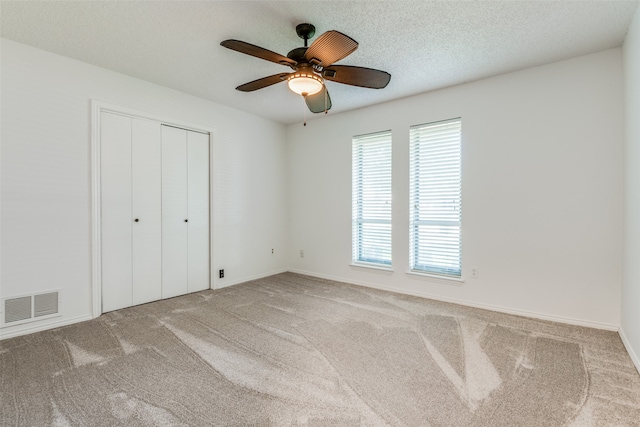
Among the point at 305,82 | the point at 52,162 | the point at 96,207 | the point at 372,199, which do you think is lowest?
the point at 96,207

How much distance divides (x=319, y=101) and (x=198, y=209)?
2.22 m

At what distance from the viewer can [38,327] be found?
8.79 feet

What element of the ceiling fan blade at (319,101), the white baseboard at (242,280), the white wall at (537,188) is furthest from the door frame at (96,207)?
the white wall at (537,188)

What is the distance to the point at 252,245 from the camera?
464 cm

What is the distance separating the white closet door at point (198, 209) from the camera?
387 cm

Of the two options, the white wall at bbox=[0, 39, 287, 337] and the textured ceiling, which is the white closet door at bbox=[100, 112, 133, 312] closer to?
the white wall at bbox=[0, 39, 287, 337]

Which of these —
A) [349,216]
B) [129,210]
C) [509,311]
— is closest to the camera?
[509,311]

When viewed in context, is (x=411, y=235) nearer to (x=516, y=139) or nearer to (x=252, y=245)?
(x=516, y=139)

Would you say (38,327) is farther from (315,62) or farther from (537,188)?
(537,188)

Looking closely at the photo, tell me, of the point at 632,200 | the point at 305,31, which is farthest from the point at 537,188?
the point at 305,31

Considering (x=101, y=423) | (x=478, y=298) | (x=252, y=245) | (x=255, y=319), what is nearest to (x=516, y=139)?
(x=478, y=298)

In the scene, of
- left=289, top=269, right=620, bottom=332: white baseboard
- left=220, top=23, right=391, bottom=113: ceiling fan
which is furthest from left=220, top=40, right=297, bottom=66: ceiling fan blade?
left=289, top=269, right=620, bottom=332: white baseboard

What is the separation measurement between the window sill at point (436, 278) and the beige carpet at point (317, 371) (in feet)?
1.25

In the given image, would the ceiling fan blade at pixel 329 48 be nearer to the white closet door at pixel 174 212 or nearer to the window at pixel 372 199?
the window at pixel 372 199
